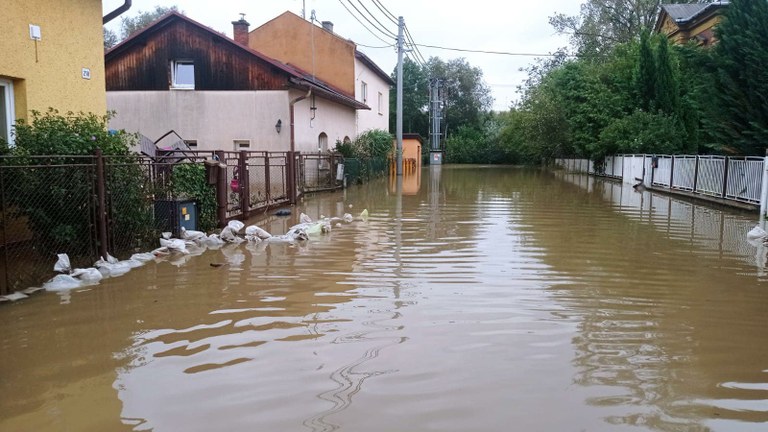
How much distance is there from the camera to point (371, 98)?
36.6 m

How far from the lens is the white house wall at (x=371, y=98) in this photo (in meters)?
32.9

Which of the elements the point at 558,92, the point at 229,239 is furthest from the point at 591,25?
the point at 229,239

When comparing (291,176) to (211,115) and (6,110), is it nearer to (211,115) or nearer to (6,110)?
(211,115)

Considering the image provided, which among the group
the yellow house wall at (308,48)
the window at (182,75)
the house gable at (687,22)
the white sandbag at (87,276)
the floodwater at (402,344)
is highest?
the house gable at (687,22)

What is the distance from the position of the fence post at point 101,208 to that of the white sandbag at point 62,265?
0.68m

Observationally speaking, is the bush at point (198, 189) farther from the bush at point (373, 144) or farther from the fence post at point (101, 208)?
the bush at point (373, 144)

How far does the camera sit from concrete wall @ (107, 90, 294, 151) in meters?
22.3

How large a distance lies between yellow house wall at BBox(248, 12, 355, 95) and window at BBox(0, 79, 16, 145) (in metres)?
21.9

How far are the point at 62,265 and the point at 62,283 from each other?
384mm

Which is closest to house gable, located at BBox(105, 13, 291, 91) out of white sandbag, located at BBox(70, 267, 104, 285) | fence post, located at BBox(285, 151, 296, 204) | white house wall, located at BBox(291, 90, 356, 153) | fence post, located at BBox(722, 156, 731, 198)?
white house wall, located at BBox(291, 90, 356, 153)

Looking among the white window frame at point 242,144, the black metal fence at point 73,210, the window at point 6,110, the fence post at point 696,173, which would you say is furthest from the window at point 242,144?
the fence post at point 696,173

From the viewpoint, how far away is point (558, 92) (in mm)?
39469

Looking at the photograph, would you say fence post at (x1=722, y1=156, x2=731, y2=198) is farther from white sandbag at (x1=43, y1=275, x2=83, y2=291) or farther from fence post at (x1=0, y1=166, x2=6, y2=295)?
fence post at (x1=0, y1=166, x2=6, y2=295)

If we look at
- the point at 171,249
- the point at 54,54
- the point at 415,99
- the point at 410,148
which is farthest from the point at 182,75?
the point at 415,99
